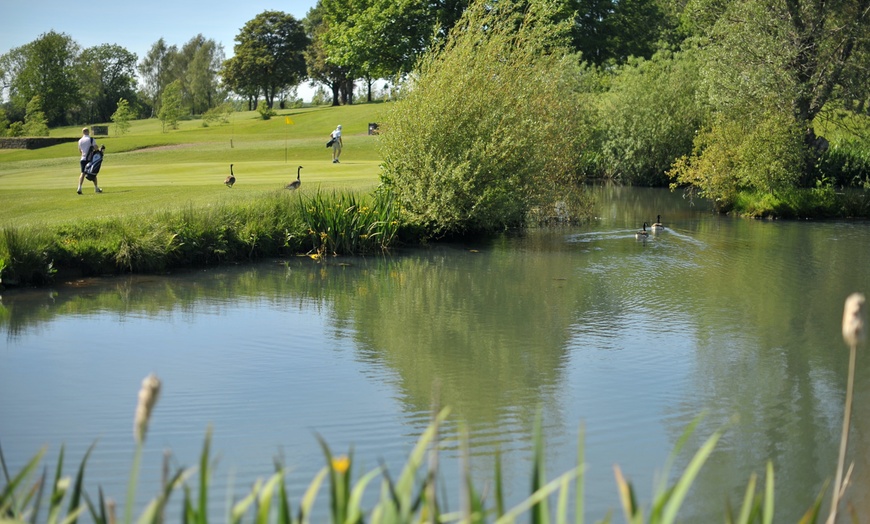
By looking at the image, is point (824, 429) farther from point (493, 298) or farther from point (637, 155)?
point (637, 155)

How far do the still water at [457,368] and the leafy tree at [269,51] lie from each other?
67345 mm

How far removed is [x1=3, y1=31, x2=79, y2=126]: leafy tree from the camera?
7406 centimetres

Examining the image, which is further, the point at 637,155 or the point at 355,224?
the point at 637,155

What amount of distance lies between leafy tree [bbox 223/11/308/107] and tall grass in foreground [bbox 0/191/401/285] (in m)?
64.5

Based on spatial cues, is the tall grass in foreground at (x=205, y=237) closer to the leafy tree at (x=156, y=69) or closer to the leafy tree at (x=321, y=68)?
the leafy tree at (x=321, y=68)

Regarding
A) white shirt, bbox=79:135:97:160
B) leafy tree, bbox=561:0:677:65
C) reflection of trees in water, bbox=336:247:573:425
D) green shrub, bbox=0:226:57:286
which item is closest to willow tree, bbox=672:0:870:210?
reflection of trees in water, bbox=336:247:573:425

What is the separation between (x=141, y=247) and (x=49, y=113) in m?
65.2

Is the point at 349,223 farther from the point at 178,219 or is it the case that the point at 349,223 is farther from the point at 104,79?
the point at 104,79

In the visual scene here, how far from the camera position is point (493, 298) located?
15359 millimetres

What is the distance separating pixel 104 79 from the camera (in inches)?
3479

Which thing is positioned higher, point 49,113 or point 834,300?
point 49,113

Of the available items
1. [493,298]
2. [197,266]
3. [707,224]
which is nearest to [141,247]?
[197,266]

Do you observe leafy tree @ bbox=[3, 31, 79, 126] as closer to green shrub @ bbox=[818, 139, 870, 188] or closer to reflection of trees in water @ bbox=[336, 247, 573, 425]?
green shrub @ bbox=[818, 139, 870, 188]

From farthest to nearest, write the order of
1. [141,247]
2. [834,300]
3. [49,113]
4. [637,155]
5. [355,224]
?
[49,113]
[637,155]
[355,224]
[141,247]
[834,300]
